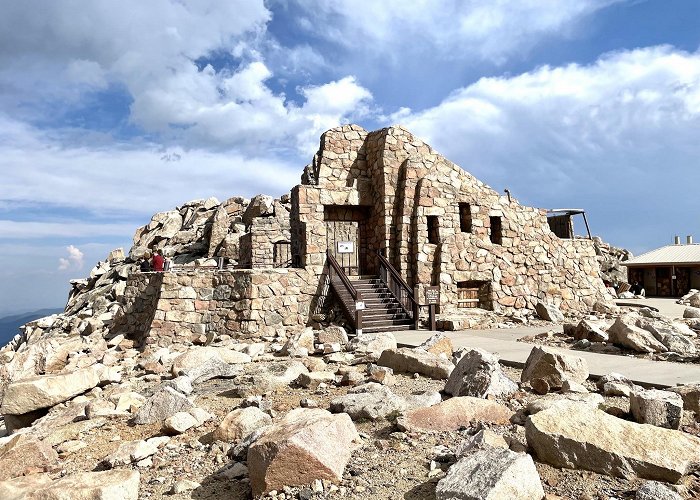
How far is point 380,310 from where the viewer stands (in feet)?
44.1

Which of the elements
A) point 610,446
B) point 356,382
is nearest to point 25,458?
point 356,382

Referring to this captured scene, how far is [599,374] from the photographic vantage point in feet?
21.3

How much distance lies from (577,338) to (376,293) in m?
5.76

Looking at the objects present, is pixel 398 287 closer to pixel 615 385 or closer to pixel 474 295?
pixel 474 295

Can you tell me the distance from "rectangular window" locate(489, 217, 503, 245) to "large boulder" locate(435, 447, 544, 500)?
1386 cm

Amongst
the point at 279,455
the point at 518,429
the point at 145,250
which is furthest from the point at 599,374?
the point at 145,250

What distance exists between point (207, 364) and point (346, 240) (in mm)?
9056

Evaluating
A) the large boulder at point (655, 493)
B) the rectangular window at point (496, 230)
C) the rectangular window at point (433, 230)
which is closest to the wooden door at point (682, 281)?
the rectangular window at point (496, 230)

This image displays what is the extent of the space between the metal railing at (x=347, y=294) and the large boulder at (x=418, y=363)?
13.9 feet

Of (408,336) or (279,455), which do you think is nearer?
(279,455)

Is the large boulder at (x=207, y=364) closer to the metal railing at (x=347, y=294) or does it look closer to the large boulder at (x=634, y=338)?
the metal railing at (x=347, y=294)

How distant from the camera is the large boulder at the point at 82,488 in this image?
11.2 ft

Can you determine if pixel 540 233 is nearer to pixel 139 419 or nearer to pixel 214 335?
pixel 214 335

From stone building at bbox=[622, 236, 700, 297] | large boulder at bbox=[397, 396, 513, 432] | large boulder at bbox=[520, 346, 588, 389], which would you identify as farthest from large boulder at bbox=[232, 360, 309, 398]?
stone building at bbox=[622, 236, 700, 297]
